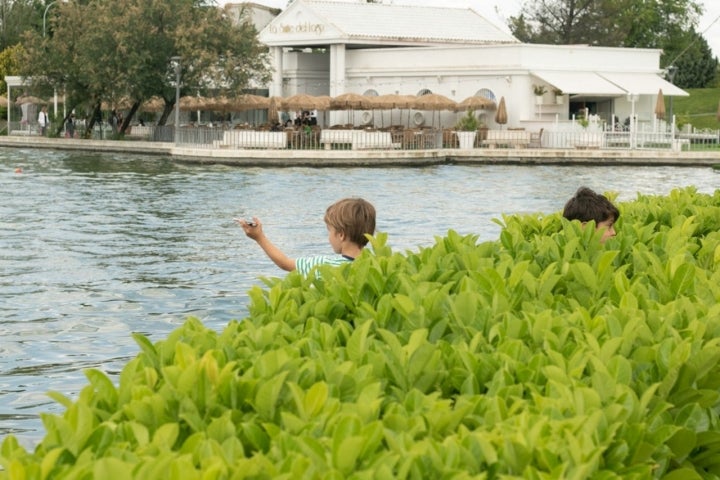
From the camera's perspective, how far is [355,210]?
712 centimetres

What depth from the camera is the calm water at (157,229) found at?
12.0 m

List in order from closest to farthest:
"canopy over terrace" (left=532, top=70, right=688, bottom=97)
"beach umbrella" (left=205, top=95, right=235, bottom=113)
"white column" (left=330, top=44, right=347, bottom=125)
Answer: "beach umbrella" (left=205, top=95, right=235, bottom=113)
"canopy over terrace" (left=532, top=70, right=688, bottom=97)
"white column" (left=330, top=44, right=347, bottom=125)

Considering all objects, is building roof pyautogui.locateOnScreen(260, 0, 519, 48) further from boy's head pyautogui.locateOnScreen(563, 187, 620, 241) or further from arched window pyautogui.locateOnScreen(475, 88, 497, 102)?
boy's head pyautogui.locateOnScreen(563, 187, 620, 241)

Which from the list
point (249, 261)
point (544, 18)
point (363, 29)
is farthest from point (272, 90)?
point (249, 261)

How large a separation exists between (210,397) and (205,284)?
12479mm

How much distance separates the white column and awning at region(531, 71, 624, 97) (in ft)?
35.3

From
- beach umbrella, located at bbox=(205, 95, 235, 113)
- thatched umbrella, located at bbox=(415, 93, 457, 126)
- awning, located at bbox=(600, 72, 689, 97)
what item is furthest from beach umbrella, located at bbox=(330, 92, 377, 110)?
awning, located at bbox=(600, 72, 689, 97)

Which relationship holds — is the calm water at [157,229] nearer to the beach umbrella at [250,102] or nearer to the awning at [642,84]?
the beach umbrella at [250,102]

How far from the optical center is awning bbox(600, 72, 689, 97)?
58281mm

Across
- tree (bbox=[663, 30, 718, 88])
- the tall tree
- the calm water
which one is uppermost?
the tall tree

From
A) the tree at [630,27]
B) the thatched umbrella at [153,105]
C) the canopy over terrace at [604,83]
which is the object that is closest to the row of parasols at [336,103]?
the canopy over terrace at [604,83]

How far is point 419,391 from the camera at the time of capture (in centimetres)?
363

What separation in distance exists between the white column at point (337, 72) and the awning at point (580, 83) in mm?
10747

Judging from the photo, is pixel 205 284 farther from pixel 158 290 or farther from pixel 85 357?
pixel 85 357
